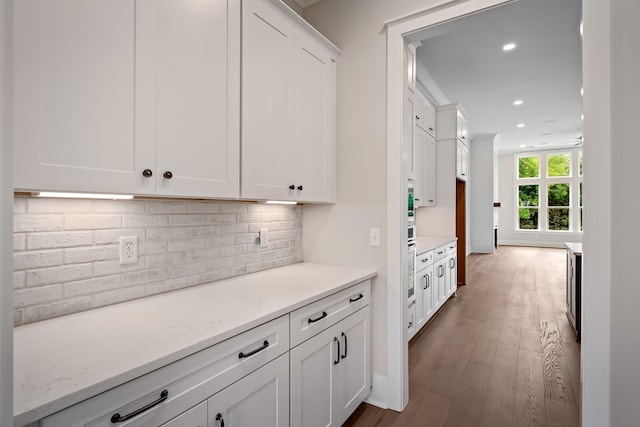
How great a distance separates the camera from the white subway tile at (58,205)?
1141mm

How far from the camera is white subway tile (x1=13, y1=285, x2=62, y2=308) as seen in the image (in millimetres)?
1103

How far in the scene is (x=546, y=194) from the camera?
1034cm

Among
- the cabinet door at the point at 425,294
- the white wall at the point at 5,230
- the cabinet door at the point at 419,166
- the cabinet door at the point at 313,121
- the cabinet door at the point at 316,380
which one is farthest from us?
the cabinet door at the point at 419,166

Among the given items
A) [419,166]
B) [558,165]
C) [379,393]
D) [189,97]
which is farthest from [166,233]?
[558,165]

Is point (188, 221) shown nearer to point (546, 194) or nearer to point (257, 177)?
point (257, 177)

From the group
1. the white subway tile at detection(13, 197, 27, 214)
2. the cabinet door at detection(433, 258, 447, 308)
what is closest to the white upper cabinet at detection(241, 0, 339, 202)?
the white subway tile at detection(13, 197, 27, 214)

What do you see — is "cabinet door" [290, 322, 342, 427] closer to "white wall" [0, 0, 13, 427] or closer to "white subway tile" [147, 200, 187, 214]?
"white subway tile" [147, 200, 187, 214]

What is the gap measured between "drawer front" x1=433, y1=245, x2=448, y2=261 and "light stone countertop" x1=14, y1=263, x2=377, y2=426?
2311 millimetres

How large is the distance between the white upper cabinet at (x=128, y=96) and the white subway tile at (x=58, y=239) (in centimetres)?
32

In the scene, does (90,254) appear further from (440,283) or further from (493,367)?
(440,283)

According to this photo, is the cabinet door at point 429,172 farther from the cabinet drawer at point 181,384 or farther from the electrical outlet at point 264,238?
the cabinet drawer at point 181,384

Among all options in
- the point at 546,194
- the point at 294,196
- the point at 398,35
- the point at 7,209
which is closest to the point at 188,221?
the point at 294,196

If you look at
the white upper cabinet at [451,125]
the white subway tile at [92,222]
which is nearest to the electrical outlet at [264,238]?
the white subway tile at [92,222]

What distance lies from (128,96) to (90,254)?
A: 2.13 feet
